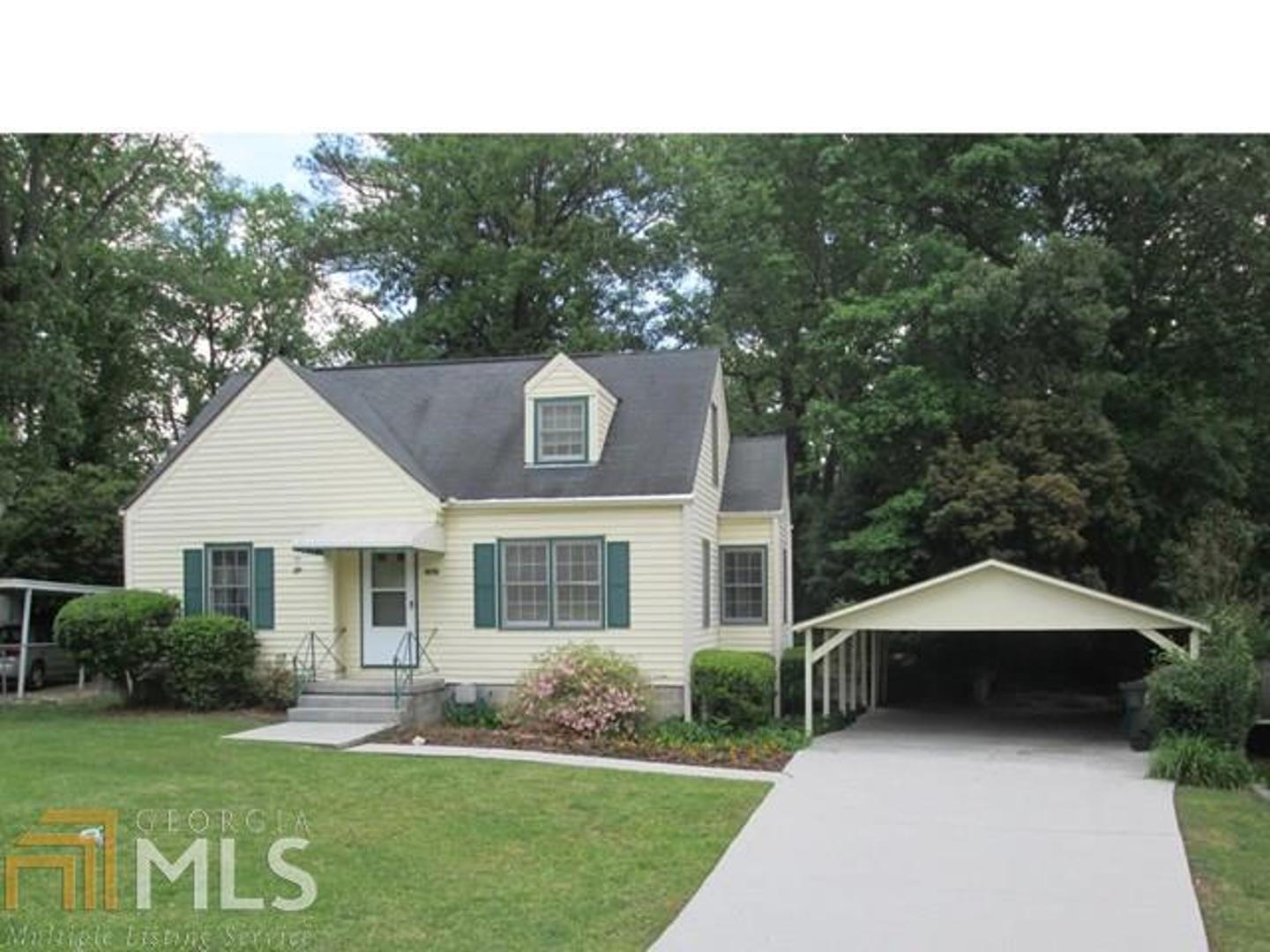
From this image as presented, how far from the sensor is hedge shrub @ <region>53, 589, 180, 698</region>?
15133mm

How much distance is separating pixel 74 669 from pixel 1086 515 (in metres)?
19.6

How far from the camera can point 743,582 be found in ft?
58.7

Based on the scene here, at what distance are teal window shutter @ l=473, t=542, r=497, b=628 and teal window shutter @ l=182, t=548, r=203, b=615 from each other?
4.24 metres

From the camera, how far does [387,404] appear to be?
60.4ft

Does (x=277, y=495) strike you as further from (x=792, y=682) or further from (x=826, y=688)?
(x=826, y=688)

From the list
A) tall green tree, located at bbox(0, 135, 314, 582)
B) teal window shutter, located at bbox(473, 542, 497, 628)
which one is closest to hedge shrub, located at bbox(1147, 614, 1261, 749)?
teal window shutter, located at bbox(473, 542, 497, 628)

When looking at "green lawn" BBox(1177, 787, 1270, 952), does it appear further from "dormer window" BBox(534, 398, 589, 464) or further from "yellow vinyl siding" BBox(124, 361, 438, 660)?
"yellow vinyl siding" BBox(124, 361, 438, 660)

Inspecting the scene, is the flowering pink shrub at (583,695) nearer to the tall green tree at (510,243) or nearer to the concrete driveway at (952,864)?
the concrete driveway at (952,864)

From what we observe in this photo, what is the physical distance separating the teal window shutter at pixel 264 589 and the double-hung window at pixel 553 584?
11.6ft

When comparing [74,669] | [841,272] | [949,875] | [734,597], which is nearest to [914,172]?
[841,272]

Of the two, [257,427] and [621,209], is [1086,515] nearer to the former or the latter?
[257,427]

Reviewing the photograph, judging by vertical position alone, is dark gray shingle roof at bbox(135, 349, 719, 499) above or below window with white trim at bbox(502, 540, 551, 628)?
above

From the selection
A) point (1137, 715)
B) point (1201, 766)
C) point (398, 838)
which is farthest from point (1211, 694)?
point (398, 838)
